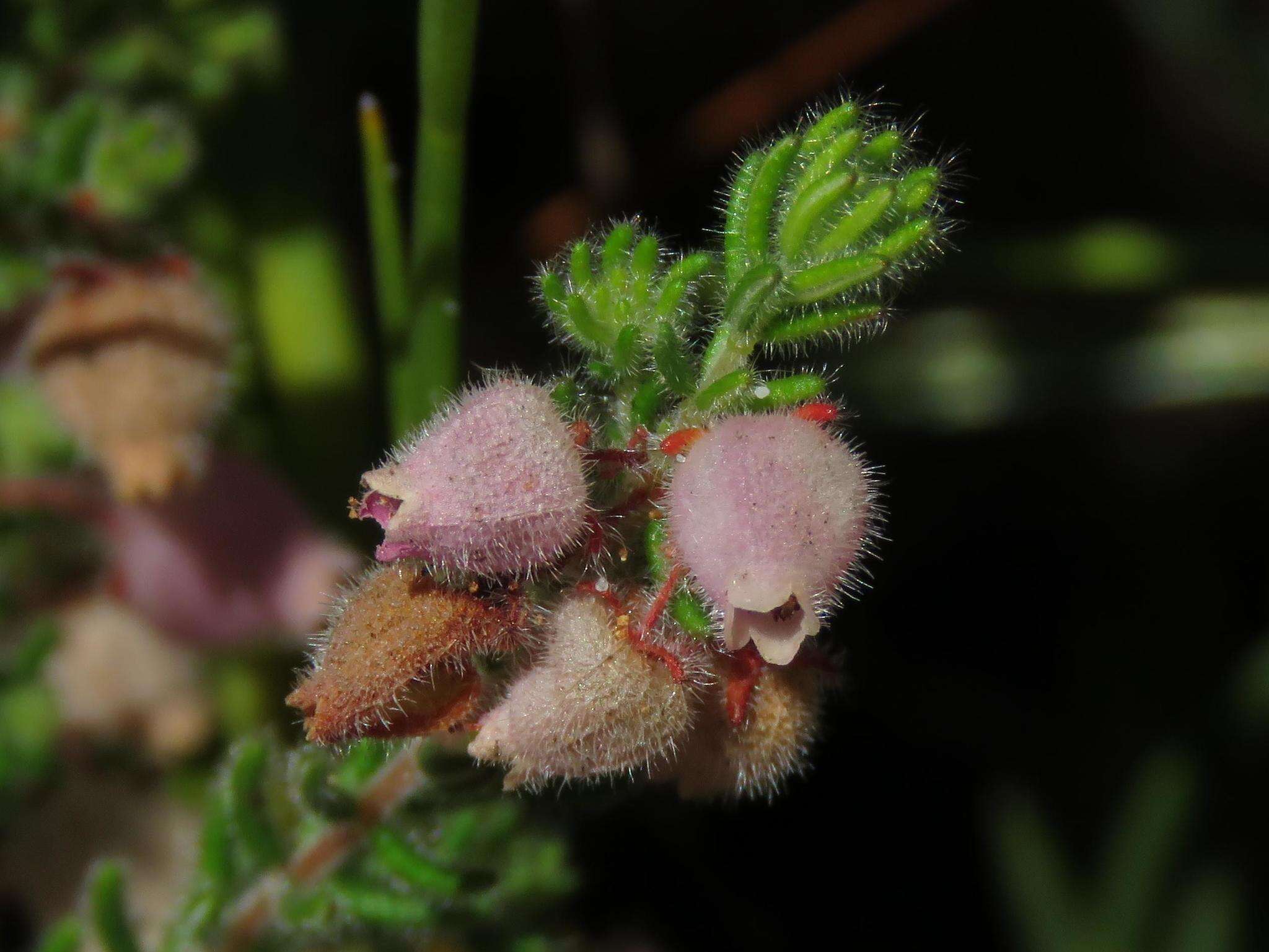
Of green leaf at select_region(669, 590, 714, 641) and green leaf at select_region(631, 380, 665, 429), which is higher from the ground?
green leaf at select_region(631, 380, 665, 429)

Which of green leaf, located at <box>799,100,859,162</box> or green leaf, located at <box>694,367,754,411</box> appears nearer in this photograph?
green leaf, located at <box>694,367,754,411</box>

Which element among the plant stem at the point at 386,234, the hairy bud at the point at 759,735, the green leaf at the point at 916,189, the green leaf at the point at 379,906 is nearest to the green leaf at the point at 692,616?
the hairy bud at the point at 759,735

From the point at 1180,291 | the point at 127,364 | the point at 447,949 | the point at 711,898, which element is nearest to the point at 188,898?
the point at 447,949

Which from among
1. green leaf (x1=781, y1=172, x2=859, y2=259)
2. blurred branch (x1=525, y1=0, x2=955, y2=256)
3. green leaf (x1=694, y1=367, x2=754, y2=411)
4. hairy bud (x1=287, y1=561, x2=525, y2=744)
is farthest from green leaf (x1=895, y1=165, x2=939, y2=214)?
blurred branch (x1=525, y1=0, x2=955, y2=256)

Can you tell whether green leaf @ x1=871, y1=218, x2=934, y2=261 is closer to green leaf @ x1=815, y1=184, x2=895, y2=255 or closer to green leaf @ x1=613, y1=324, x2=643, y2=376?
green leaf @ x1=815, y1=184, x2=895, y2=255

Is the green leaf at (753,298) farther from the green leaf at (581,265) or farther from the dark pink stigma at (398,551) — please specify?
the dark pink stigma at (398,551)
